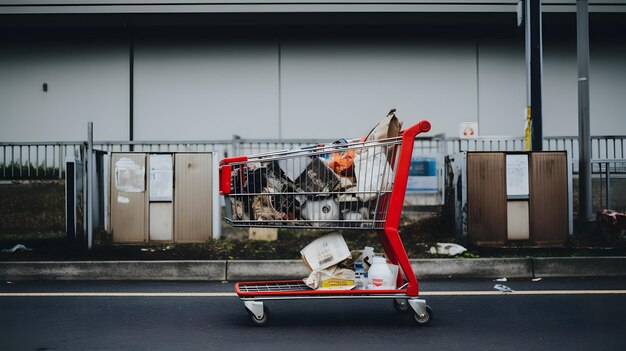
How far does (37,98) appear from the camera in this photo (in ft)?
46.9

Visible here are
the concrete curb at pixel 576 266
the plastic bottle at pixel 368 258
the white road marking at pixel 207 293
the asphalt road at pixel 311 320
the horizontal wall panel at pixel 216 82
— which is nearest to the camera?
the asphalt road at pixel 311 320

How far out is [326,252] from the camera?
509cm

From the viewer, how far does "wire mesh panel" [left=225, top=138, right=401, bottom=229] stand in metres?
4.87

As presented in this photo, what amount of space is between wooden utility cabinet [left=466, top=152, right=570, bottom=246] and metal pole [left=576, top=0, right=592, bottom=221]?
0.83 m

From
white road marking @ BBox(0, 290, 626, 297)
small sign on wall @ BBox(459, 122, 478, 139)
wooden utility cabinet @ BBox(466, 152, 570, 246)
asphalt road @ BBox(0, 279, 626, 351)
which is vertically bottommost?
asphalt road @ BBox(0, 279, 626, 351)

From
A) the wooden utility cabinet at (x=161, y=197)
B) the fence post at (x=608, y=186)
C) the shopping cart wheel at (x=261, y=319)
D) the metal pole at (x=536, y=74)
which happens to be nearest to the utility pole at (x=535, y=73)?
the metal pole at (x=536, y=74)

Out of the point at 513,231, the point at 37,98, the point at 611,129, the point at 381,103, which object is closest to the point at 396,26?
the point at 381,103

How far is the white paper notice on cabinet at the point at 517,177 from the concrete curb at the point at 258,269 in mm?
1330

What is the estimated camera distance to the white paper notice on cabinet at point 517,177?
8.38 m

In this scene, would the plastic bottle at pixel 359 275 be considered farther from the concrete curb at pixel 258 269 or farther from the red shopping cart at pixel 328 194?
the concrete curb at pixel 258 269

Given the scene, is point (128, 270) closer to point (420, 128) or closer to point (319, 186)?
point (319, 186)

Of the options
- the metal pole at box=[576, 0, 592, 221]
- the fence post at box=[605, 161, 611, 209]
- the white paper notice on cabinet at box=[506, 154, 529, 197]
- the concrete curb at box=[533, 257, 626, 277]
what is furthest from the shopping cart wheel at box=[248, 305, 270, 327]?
→ the fence post at box=[605, 161, 611, 209]

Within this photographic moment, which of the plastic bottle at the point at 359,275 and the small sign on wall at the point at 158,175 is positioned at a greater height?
the small sign on wall at the point at 158,175

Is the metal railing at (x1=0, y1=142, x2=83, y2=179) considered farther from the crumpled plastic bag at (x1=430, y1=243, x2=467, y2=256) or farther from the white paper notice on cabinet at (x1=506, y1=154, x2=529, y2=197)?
the white paper notice on cabinet at (x1=506, y1=154, x2=529, y2=197)
